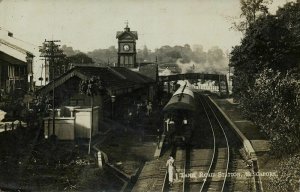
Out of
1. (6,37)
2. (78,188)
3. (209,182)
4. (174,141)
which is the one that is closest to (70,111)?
(174,141)

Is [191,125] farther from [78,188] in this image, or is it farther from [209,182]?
[78,188]

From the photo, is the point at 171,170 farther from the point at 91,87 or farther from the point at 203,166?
the point at 91,87

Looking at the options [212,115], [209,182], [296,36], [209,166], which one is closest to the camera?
[209,182]

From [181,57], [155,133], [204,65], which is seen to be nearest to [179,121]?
[155,133]

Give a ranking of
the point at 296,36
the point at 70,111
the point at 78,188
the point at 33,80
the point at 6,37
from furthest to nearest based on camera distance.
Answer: the point at 33,80 < the point at 6,37 < the point at 296,36 < the point at 70,111 < the point at 78,188

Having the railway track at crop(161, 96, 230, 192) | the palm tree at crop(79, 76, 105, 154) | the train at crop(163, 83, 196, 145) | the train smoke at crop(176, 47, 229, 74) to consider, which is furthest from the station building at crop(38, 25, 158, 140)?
the train smoke at crop(176, 47, 229, 74)

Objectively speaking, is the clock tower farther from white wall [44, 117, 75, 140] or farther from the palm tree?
white wall [44, 117, 75, 140]
